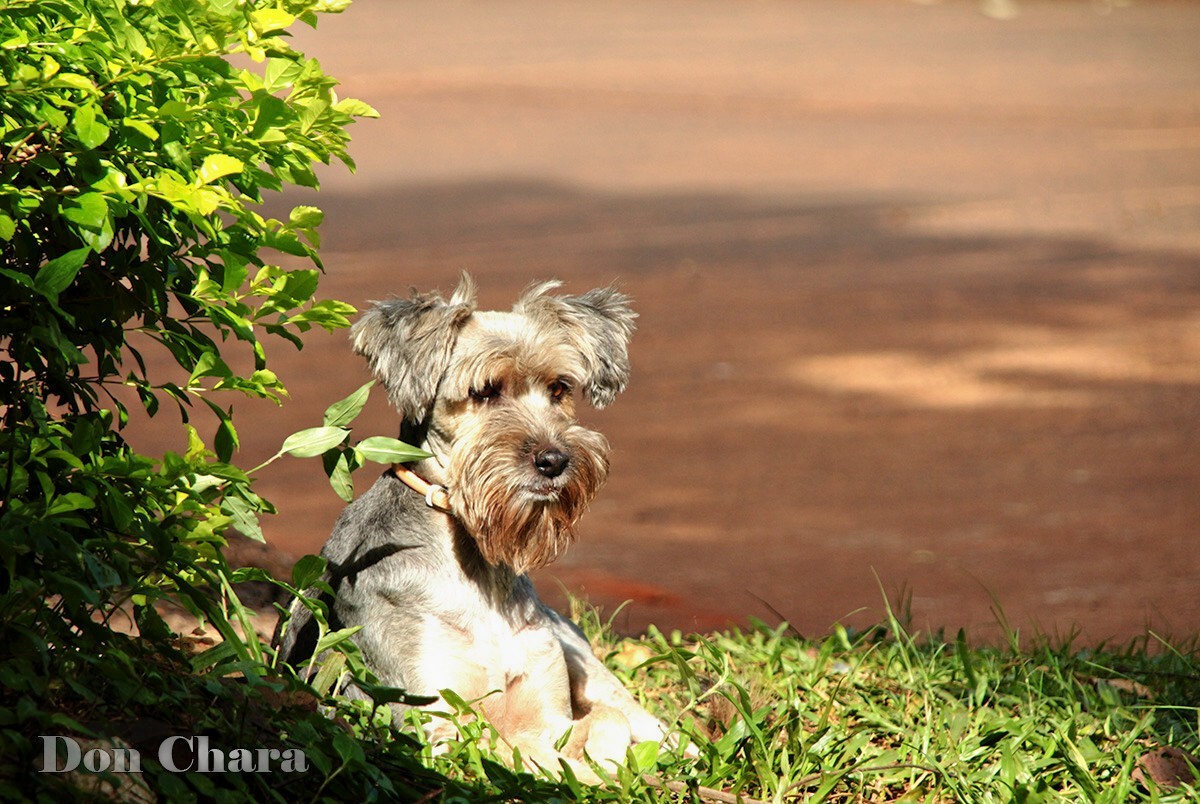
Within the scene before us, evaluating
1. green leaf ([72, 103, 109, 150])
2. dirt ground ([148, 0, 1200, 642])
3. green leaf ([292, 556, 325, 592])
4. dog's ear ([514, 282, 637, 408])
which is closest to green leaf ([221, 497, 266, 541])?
green leaf ([292, 556, 325, 592])

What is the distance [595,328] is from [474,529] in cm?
90

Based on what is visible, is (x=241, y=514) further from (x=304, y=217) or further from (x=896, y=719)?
(x=896, y=719)

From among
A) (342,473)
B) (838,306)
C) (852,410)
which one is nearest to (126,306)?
(342,473)

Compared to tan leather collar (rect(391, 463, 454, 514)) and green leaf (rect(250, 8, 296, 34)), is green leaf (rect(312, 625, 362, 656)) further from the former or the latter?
green leaf (rect(250, 8, 296, 34))

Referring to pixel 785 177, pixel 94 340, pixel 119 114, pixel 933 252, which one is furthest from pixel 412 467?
pixel 785 177

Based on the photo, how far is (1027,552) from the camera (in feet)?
26.0

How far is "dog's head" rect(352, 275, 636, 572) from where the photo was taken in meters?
4.32

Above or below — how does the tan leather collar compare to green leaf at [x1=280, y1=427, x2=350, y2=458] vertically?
below

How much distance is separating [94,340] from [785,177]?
16970mm

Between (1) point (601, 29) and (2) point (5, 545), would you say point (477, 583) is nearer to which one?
(2) point (5, 545)

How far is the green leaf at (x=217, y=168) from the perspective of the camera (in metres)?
3.22

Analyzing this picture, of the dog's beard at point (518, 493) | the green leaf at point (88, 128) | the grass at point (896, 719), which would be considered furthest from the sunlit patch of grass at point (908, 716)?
the green leaf at point (88, 128)

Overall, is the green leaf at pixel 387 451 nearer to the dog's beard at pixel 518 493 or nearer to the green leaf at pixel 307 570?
the green leaf at pixel 307 570

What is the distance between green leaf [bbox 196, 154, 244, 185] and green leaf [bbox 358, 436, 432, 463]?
0.85m
